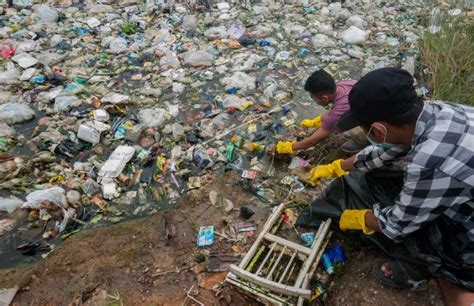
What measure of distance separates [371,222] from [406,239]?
0.63 feet

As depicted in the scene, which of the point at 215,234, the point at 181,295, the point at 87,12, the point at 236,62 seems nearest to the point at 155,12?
the point at 87,12

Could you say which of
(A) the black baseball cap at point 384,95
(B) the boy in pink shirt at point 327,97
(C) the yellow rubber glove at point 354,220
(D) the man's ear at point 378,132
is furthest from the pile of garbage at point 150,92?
(A) the black baseball cap at point 384,95

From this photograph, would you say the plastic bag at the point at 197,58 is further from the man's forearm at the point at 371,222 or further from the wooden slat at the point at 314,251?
the man's forearm at the point at 371,222

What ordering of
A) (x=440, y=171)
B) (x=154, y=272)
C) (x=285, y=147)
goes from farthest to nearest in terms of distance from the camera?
1. (x=285, y=147)
2. (x=154, y=272)
3. (x=440, y=171)

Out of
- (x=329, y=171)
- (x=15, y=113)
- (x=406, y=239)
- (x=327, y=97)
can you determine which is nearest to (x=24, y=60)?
(x=15, y=113)

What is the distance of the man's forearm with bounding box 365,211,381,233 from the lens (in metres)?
1.96

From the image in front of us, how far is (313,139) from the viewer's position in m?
2.80

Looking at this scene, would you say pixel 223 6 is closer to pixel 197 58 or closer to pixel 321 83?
pixel 197 58

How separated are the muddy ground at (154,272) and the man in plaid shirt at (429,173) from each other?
31cm

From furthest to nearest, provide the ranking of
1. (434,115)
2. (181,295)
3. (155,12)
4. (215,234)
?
(155,12) < (215,234) < (181,295) < (434,115)

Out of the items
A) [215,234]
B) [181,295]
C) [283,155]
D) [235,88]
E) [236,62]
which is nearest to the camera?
[181,295]

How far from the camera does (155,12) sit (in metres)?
4.98

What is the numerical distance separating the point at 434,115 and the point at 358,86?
1.13 ft

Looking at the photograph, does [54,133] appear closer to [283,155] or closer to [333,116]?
[283,155]
